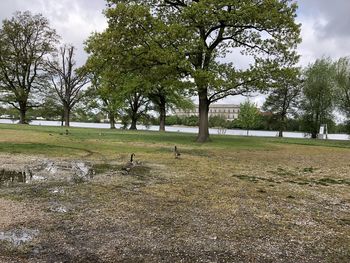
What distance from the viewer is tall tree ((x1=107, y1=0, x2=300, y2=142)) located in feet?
61.1

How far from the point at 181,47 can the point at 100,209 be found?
46.7ft

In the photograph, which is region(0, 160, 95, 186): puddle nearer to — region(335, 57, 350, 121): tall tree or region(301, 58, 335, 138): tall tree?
region(335, 57, 350, 121): tall tree

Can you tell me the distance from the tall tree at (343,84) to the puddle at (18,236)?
122ft

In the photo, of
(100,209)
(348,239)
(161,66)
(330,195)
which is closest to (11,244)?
(100,209)

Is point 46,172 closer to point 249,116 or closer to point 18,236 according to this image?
point 18,236

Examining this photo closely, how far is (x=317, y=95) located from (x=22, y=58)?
3892 centimetres

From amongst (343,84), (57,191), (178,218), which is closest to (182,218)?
(178,218)

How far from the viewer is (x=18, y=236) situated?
4438 mm

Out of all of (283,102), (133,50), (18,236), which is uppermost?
(133,50)

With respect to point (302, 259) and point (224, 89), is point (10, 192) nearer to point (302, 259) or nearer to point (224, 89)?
point (302, 259)

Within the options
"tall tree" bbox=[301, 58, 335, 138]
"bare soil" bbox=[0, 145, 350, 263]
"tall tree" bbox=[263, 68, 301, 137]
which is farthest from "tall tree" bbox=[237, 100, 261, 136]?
"bare soil" bbox=[0, 145, 350, 263]

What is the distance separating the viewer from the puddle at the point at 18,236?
4.28 metres

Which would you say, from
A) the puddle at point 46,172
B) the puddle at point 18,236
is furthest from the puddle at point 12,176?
the puddle at point 18,236

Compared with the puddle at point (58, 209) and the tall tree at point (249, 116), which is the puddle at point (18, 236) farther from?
the tall tree at point (249, 116)
